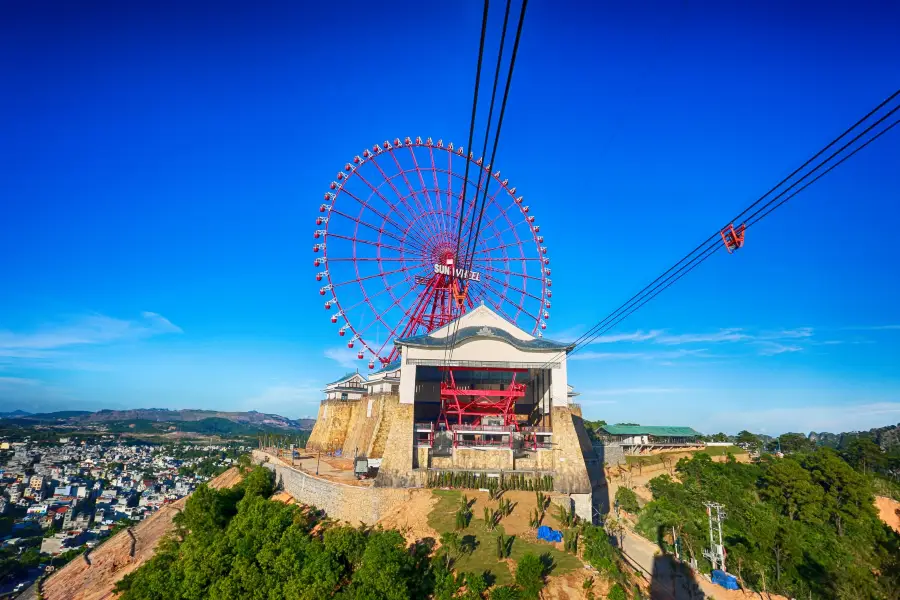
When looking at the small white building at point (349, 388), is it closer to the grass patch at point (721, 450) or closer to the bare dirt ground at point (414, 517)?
the bare dirt ground at point (414, 517)

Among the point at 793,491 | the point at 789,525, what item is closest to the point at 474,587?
the point at 789,525

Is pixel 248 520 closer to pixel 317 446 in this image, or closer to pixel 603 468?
pixel 317 446

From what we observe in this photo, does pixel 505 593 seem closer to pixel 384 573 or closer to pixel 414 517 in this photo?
pixel 384 573

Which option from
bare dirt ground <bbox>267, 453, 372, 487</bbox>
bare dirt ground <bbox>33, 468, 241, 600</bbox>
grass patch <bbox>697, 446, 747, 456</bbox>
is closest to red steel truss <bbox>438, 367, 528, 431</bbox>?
bare dirt ground <bbox>267, 453, 372, 487</bbox>

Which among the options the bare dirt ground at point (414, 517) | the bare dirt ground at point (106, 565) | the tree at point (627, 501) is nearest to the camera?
the bare dirt ground at point (414, 517)

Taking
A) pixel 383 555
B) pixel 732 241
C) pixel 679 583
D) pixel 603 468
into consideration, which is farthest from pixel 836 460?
pixel 732 241

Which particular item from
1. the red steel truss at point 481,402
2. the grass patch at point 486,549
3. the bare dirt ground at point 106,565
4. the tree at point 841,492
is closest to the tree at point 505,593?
the grass patch at point 486,549

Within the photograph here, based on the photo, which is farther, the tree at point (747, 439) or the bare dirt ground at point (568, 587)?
the tree at point (747, 439)

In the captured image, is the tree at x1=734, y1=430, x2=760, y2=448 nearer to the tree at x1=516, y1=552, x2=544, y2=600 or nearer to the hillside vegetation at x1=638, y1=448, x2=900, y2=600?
the hillside vegetation at x1=638, y1=448, x2=900, y2=600
